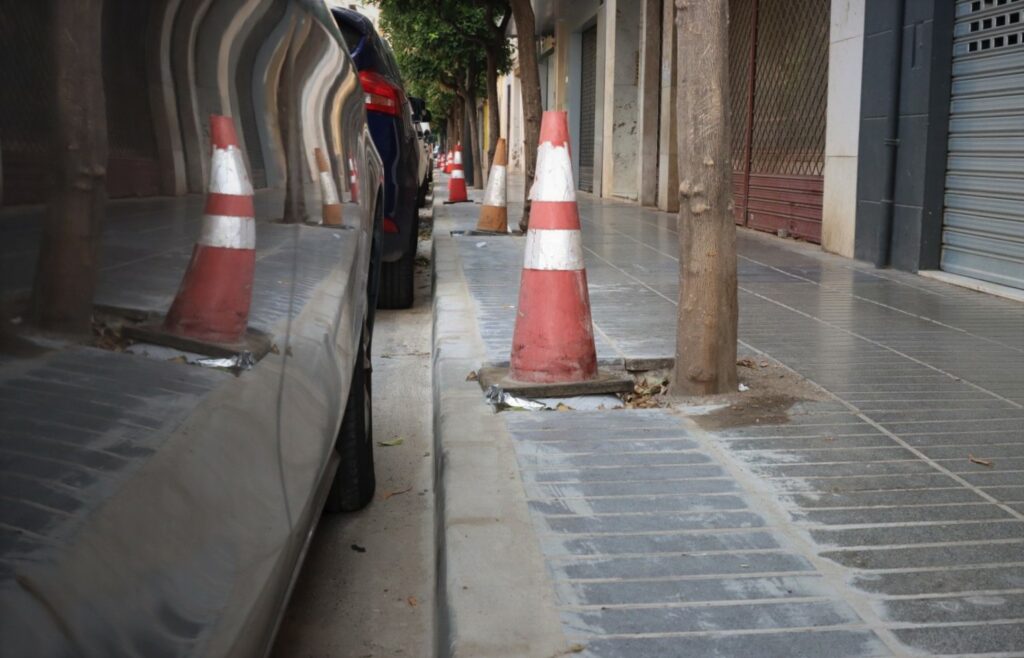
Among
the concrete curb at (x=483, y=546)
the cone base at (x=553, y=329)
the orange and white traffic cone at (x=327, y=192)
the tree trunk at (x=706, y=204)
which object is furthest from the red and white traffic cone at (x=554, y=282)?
the orange and white traffic cone at (x=327, y=192)

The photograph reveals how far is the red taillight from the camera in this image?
21.9 feet

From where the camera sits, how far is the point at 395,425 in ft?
16.5

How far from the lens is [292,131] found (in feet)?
7.26

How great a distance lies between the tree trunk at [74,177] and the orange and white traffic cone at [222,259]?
0.82 ft

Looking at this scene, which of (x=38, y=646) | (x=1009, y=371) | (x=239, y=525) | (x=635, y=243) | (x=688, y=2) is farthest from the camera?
(x=635, y=243)

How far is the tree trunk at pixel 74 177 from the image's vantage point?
1023 mm

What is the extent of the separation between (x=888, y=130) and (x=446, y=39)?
18150 millimetres

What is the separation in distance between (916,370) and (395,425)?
224cm

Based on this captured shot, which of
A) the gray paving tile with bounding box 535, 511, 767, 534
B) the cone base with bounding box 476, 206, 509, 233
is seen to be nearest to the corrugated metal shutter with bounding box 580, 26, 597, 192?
the cone base with bounding box 476, 206, 509, 233

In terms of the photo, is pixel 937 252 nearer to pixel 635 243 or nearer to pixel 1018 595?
pixel 635 243

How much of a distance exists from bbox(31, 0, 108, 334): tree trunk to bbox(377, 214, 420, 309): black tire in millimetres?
6508

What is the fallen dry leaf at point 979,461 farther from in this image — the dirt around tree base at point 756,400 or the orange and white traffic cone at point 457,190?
the orange and white traffic cone at point 457,190

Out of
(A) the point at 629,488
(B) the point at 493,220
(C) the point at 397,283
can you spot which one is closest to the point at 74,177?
(A) the point at 629,488

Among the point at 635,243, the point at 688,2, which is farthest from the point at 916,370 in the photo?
the point at 635,243
